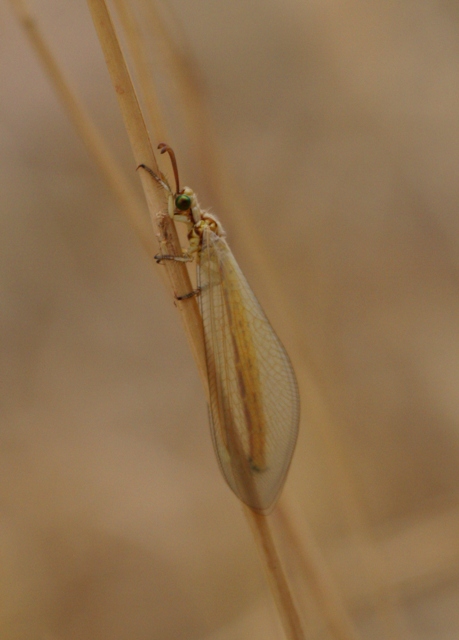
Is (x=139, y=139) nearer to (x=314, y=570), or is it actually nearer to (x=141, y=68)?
(x=141, y=68)

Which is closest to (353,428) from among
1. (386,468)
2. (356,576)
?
(386,468)

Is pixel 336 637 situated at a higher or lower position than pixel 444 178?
lower

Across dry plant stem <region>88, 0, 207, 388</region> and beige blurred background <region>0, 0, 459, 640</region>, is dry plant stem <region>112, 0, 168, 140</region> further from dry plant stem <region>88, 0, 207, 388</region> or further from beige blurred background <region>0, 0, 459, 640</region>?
beige blurred background <region>0, 0, 459, 640</region>

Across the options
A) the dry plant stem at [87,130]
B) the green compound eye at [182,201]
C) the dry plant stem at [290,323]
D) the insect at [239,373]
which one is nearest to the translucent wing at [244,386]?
the insect at [239,373]

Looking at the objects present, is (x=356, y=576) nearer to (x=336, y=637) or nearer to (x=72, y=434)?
(x=336, y=637)

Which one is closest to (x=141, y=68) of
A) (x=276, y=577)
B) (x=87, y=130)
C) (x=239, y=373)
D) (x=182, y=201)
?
(x=87, y=130)

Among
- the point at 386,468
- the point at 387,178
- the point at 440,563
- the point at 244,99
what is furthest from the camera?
the point at 244,99
